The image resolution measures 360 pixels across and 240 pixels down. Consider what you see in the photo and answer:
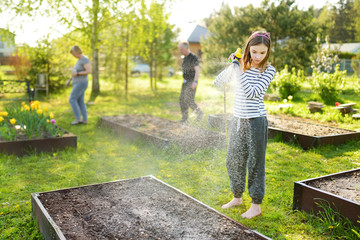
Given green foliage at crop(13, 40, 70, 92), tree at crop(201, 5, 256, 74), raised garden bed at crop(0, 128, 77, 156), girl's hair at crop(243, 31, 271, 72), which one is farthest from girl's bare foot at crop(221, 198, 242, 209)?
tree at crop(201, 5, 256, 74)

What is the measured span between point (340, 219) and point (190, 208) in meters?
1.31

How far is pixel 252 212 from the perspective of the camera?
3.13m

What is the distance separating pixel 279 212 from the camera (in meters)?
3.23

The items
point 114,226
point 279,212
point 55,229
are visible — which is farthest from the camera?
point 279,212

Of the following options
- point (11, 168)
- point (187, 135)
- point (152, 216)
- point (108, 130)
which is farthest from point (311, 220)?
point (108, 130)

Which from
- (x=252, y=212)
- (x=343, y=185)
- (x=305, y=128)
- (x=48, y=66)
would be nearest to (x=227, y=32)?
(x=48, y=66)

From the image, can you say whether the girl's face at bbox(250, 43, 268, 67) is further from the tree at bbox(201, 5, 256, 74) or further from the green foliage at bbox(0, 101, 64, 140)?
the tree at bbox(201, 5, 256, 74)

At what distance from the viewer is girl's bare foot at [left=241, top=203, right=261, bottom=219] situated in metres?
3.12

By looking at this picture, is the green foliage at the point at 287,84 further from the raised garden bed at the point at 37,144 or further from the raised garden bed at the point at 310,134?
the raised garden bed at the point at 37,144

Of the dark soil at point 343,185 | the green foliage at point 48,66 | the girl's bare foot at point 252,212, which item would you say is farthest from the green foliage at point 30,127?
Result: the green foliage at point 48,66

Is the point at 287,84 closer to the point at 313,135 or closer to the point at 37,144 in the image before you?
the point at 313,135

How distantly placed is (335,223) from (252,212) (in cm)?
72

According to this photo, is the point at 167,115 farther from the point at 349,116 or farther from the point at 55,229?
the point at 55,229

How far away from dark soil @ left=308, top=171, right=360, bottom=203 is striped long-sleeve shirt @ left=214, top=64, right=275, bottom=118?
1.03 metres
